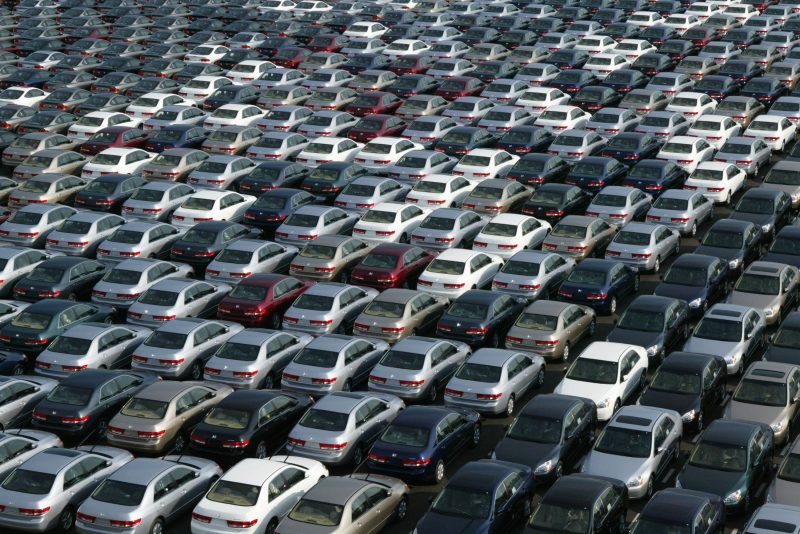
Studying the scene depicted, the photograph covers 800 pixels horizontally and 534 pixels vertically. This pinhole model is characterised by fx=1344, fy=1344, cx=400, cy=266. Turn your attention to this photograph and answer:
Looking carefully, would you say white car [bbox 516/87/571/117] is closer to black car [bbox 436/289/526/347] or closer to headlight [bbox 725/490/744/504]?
Result: black car [bbox 436/289/526/347]

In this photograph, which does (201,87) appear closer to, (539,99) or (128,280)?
(539,99)

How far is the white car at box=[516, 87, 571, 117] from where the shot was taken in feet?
161

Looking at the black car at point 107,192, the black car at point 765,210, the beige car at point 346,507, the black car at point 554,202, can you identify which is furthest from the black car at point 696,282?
the black car at point 107,192

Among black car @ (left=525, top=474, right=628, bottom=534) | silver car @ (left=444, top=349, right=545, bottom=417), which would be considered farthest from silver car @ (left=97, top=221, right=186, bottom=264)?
black car @ (left=525, top=474, right=628, bottom=534)

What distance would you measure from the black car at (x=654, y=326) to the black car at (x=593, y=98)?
19971mm

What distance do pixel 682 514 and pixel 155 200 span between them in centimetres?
2184

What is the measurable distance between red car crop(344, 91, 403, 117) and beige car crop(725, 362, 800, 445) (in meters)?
25.7

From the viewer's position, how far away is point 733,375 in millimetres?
28812

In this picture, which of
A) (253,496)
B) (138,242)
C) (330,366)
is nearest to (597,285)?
(330,366)

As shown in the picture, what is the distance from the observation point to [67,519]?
2334cm

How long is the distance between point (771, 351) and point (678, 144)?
14.7m

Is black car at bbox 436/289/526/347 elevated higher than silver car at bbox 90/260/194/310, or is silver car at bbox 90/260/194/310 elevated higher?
silver car at bbox 90/260/194/310

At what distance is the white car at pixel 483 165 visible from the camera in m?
40.9

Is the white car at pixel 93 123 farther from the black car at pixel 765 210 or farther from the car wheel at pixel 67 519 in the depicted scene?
the car wheel at pixel 67 519
